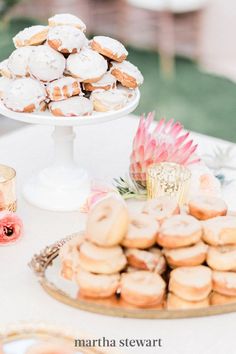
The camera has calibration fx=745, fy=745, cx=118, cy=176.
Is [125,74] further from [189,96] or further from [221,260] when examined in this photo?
[189,96]

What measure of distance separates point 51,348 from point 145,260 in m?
0.20

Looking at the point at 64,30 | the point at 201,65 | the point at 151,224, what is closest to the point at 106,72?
the point at 64,30

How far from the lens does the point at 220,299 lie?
1176 mm

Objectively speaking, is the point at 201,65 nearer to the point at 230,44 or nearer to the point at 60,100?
the point at 230,44

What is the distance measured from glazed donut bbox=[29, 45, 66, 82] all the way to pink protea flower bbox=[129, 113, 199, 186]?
0.24 meters

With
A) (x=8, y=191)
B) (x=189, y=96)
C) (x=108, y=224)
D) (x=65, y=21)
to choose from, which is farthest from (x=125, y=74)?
(x=189, y=96)

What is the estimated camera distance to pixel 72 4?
16.3 ft

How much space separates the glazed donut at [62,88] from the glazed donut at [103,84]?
42mm

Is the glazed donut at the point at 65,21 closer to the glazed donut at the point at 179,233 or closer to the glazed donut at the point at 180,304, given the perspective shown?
the glazed donut at the point at 179,233

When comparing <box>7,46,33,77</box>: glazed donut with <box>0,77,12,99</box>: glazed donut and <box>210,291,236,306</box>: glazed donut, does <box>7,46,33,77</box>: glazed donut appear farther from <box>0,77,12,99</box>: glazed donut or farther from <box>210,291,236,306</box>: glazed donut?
<box>210,291,236,306</box>: glazed donut

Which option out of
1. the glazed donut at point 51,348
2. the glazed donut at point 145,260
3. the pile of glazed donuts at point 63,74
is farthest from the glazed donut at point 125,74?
the glazed donut at point 51,348

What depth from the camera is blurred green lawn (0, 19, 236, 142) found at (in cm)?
386

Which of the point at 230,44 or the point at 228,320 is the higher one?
the point at 228,320

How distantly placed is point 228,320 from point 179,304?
8 cm
